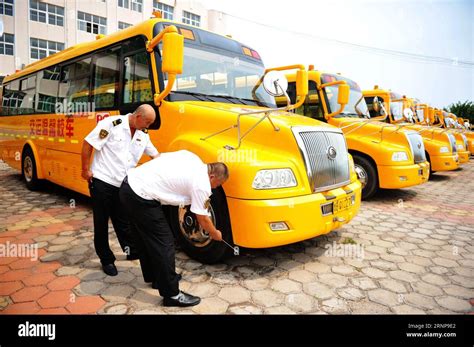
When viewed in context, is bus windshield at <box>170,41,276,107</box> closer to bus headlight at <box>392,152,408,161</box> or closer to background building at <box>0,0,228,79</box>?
bus headlight at <box>392,152,408,161</box>

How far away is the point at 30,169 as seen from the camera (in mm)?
7195

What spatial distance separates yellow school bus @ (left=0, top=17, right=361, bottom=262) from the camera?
309 centimetres

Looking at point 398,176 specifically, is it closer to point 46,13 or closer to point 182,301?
point 182,301

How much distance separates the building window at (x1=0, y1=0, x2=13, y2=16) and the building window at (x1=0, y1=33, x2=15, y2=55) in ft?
5.16

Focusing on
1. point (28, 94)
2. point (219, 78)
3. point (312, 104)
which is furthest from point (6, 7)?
point (219, 78)

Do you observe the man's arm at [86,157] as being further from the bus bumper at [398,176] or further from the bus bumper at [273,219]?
the bus bumper at [398,176]

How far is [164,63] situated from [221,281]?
2.25 metres

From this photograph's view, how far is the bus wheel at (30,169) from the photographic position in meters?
7.01

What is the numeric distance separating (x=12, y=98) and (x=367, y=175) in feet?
29.6

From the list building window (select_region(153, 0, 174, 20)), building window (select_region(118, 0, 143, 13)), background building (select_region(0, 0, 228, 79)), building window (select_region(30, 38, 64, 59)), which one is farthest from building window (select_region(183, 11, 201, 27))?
building window (select_region(30, 38, 64, 59))

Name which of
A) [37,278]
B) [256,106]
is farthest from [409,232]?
[37,278]

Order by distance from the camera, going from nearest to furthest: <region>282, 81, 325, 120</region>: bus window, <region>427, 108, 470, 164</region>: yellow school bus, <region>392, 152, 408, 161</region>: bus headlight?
<region>392, 152, 408, 161</region>: bus headlight < <region>282, 81, 325, 120</region>: bus window < <region>427, 108, 470, 164</region>: yellow school bus

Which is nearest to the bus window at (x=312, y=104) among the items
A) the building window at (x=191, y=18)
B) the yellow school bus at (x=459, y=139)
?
the yellow school bus at (x=459, y=139)
